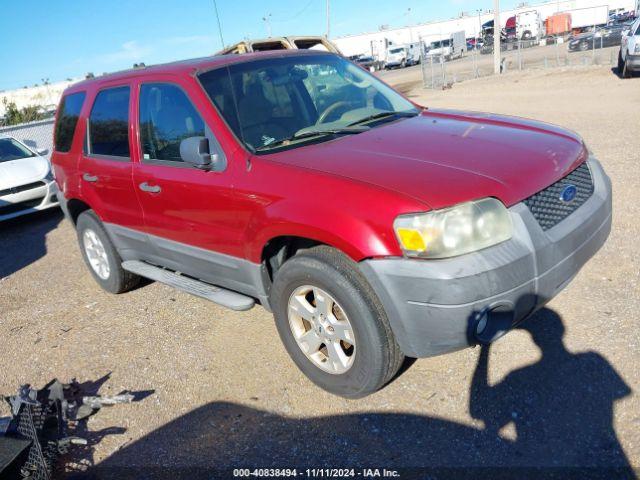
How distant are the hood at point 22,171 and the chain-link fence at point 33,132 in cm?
476

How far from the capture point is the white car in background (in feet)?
27.9

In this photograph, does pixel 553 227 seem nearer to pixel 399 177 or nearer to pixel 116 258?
pixel 399 177

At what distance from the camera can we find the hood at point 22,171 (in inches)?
336

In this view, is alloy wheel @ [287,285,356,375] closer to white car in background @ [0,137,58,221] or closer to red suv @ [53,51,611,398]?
red suv @ [53,51,611,398]

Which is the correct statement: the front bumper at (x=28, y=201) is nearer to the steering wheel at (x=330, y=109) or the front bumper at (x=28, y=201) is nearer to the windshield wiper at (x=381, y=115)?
the steering wheel at (x=330, y=109)

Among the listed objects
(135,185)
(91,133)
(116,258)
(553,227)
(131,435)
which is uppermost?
(91,133)

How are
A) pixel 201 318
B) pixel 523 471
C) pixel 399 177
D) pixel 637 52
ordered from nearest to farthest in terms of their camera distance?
1. pixel 523 471
2. pixel 399 177
3. pixel 201 318
4. pixel 637 52

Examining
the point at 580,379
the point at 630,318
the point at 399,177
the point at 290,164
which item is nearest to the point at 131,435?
the point at 290,164

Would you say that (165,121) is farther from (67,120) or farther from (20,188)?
(20,188)

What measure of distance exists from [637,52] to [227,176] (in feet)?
52.6

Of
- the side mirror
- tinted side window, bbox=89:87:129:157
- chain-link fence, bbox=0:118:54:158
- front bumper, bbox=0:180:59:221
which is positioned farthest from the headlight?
chain-link fence, bbox=0:118:54:158

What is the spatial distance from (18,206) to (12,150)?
1.63m

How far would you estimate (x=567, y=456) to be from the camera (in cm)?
249

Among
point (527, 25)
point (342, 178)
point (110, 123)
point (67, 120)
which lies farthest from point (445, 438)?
point (527, 25)
